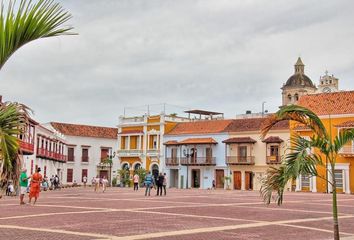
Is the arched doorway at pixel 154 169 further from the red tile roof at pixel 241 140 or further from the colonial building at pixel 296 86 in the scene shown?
the colonial building at pixel 296 86

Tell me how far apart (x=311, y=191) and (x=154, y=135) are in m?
22.4

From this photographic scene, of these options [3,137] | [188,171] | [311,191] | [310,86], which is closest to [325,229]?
[3,137]

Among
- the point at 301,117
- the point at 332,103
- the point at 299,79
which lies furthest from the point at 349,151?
the point at 299,79

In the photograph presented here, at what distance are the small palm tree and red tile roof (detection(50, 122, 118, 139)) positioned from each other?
203ft

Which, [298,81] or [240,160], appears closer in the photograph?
[240,160]

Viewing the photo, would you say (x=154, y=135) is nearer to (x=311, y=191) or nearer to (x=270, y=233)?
(x=311, y=191)

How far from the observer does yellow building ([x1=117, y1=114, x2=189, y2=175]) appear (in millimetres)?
60656

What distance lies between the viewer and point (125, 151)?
64.1 metres

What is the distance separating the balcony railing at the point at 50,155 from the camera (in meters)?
47.3

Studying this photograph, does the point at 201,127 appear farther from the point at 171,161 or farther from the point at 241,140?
the point at 241,140

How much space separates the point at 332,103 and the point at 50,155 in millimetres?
28057

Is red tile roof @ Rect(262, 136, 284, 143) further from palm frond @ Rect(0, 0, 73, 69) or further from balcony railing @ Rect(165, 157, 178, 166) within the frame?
palm frond @ Rect(0, 0, 73, 69)

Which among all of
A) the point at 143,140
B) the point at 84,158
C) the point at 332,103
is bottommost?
the point at 84,158

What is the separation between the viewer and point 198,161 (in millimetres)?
56000
